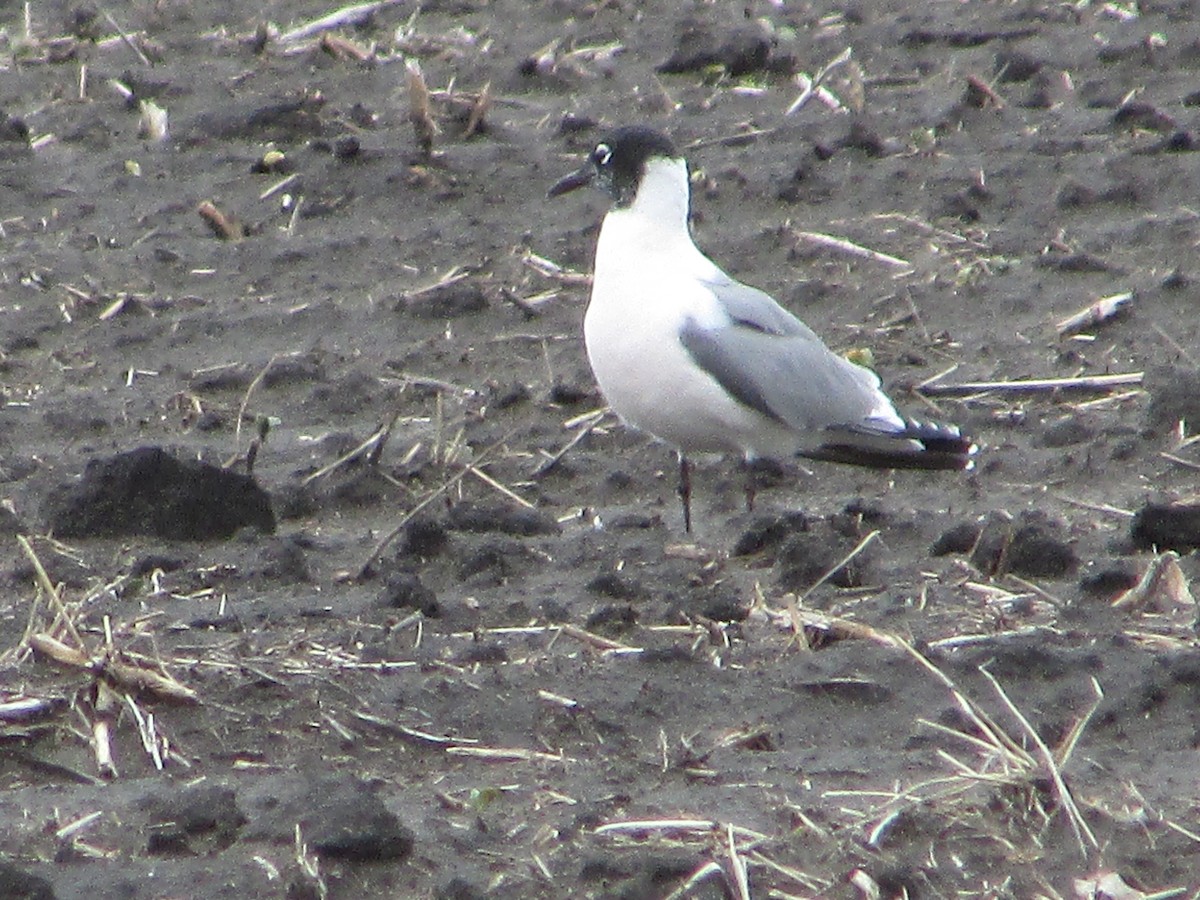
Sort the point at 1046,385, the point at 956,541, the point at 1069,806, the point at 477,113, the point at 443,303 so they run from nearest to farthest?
the point at 1069,806 < the point at 956,541 < the point at 1046,385 < the point at 443,303 < the point at 477,113

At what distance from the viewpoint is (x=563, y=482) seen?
6.25 metres

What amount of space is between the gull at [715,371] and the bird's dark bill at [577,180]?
0.94ft

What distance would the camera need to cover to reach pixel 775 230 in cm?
780

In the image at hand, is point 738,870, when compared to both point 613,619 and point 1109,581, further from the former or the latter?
point 1109,581

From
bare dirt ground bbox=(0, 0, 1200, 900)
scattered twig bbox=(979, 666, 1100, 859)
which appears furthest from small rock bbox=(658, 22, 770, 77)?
scattered twig bbox=(979, 666, 1100, 859)

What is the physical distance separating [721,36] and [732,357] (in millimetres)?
3243

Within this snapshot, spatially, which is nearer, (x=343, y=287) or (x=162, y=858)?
(x=162, y=858)

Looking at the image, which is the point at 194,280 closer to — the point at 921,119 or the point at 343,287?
the point at 343,287

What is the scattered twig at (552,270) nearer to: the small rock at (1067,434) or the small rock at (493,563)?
the small rock at (1067,434)

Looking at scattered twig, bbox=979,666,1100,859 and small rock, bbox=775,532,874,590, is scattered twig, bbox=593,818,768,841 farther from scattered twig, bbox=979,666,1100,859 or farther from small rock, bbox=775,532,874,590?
small rock, bbox=775,532,874,590

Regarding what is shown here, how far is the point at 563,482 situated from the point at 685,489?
336mm

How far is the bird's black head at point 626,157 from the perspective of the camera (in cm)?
686

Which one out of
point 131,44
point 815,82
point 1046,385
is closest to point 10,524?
point 1046,385

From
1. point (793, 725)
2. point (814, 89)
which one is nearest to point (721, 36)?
point (814, 89)
